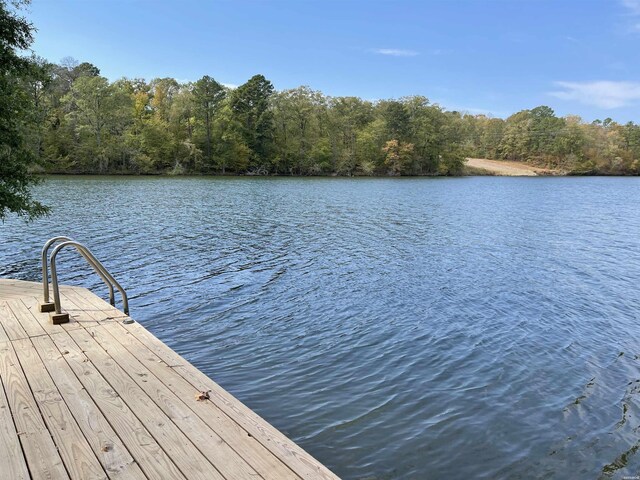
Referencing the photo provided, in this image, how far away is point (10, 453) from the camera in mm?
3125

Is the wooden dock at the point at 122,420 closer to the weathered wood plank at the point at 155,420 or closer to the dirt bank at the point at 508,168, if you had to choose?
the weathered wood plank at the point at 155,420

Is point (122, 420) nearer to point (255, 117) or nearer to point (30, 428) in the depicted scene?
point (30, 428)

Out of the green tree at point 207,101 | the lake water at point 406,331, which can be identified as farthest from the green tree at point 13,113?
the green tree at point 207,101

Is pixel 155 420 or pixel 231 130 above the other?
pixel 231 130

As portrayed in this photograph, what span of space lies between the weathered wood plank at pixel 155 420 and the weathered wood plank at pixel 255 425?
45cm

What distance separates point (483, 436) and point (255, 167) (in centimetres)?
7297

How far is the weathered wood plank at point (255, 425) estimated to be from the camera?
307cm

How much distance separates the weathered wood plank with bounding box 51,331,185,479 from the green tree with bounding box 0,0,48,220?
360 inches

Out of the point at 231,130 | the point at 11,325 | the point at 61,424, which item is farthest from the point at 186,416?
A: the point at 231,130

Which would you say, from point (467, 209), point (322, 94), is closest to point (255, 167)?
point (322, 94)

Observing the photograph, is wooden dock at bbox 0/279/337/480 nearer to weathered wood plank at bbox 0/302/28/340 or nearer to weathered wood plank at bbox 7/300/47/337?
weathered wood plank at bbox 0/302/28/340

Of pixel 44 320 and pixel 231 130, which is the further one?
pixel 231 130

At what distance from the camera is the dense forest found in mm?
61031

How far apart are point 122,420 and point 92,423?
225 millimetres
